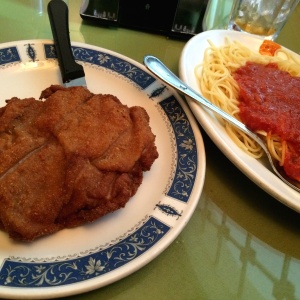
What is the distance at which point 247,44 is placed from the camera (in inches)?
92.3

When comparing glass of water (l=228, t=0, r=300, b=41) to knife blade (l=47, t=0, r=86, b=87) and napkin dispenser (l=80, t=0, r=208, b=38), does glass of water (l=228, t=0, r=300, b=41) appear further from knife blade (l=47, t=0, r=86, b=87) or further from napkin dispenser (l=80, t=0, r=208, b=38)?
knife blade (l=47, t=0, r=86, b=87)

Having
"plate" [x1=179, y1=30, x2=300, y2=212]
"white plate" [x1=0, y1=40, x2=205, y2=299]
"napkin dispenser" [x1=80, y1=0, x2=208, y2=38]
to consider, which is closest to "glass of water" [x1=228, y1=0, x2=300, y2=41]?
"napkin dispenser" [x1=80, y1=0, x2=208, y2=38]

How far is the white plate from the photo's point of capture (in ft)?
3.53

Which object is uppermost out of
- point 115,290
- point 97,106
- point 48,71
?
point 97,106

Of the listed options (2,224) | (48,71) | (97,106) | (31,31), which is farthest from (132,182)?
(31,31)

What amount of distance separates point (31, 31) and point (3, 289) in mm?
1754

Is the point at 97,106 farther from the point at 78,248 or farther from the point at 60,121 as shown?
the point at 78,248

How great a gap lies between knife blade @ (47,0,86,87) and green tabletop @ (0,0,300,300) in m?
0.70

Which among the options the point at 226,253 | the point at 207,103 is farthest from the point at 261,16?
the point at 226,253

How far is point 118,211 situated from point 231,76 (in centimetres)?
115

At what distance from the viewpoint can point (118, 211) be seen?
1349 millimetres

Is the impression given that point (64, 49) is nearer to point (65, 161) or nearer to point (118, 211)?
point (65, 161)

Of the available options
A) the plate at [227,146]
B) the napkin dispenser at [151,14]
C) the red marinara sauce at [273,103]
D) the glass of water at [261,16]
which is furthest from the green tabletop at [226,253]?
the glass of water at [261,16]

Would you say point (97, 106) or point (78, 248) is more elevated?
point (97, 106)
